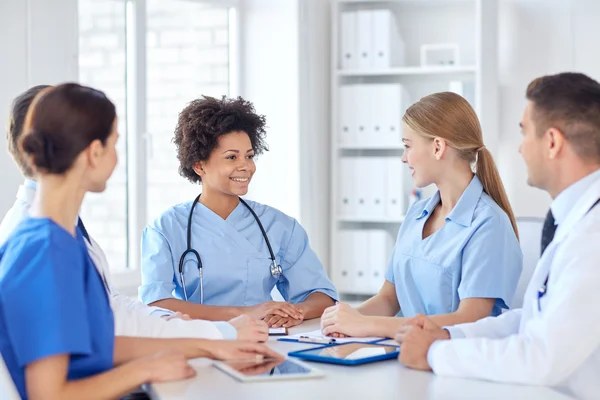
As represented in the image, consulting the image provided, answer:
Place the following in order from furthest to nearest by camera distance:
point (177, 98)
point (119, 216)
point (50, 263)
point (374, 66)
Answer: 1. point (374, 66)
2. point (177, 98)
3. point (119, 216)
4. point (50, 263)

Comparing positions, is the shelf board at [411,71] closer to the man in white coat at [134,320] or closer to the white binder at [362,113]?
the white binder at [362,113]

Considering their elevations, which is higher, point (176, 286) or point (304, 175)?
point (304, 175)

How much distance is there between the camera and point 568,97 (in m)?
1.57

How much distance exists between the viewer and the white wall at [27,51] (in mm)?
2775

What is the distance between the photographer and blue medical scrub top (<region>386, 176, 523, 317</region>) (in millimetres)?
2061

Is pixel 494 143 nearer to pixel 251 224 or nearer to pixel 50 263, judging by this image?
pixel 251 224

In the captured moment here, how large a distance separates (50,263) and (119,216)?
2210 mm

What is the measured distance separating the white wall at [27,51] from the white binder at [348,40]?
1.58 metres

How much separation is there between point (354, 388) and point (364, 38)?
9.64 feet

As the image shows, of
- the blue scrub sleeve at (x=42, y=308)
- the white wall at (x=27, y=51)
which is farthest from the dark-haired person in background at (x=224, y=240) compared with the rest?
the blue scrub sleeve at (x=42, y=308)

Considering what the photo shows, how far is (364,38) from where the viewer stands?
4.15 m

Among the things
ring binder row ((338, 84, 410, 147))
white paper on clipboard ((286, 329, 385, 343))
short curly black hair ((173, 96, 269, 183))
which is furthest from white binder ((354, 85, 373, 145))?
white paper on clipboard ((286, 329, 385, 343))

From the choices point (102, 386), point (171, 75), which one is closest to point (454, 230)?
point (102, 386)

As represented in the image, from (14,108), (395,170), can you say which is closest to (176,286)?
(14,108)
